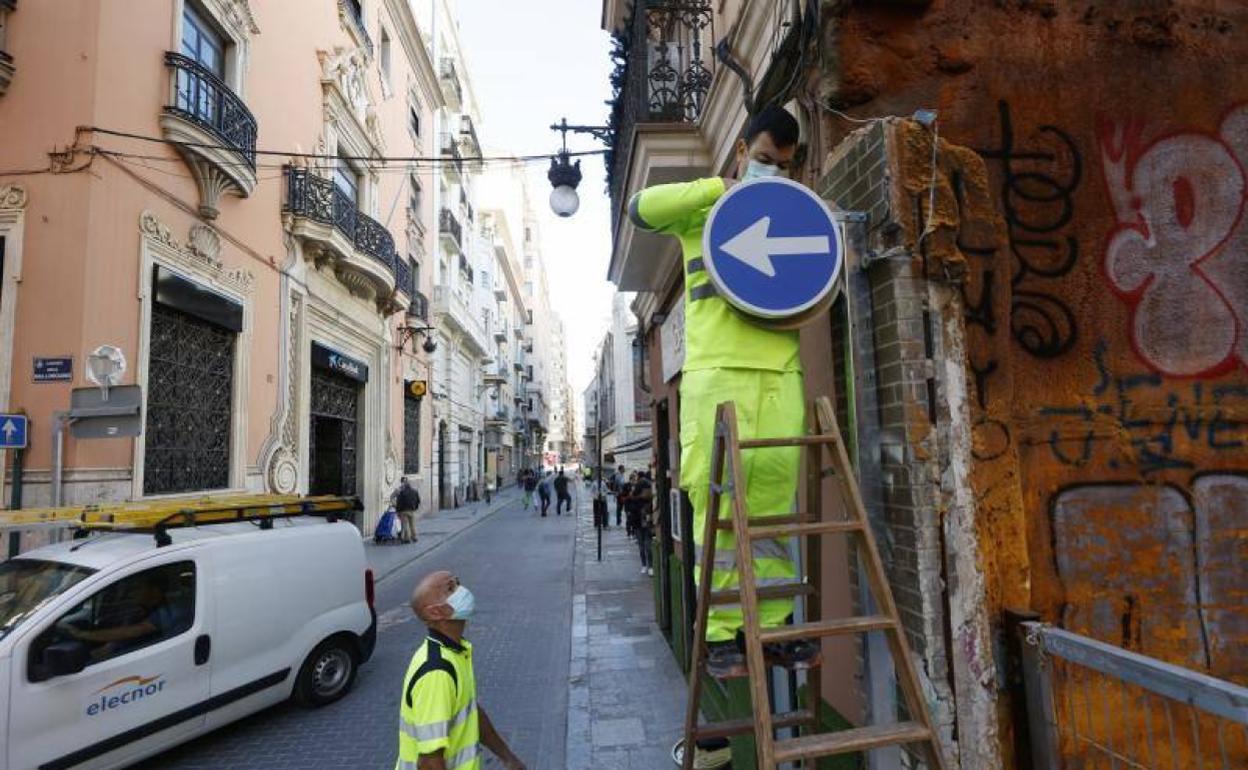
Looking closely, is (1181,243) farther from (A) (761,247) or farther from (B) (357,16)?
(B) (357,16)

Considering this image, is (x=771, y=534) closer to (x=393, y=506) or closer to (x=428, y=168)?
(x=393, y=506)

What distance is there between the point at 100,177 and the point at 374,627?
6442 mm

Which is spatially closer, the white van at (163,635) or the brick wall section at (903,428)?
the brick wall section at (903,428)

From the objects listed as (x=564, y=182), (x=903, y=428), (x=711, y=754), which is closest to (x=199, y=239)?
(x=564, y=182)

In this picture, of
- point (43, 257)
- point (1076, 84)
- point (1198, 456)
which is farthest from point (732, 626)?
point (43, 257)

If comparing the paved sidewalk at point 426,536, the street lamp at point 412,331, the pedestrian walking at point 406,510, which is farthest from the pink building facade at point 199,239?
the street lamp at point 412,331

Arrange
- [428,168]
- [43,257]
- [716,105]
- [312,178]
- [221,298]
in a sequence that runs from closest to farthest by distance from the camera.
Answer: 1. [716,105]
2. [43,257]
3. [221,298]
4. [312,178]
5. [428,168]

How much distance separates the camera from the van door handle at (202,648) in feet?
16.3

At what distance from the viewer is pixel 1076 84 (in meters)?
3.06

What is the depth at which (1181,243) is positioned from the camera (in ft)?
9.92

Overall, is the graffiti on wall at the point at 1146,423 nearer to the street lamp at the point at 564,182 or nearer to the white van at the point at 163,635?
the white van at the point at 163,635

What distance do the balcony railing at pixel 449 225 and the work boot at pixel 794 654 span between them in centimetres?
2683

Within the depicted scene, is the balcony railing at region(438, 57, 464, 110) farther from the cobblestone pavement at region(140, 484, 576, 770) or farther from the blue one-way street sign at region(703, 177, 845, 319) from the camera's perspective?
the blue one-way street sign at region(703, 177, 845, 319)

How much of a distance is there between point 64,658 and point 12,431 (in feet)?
16.8
